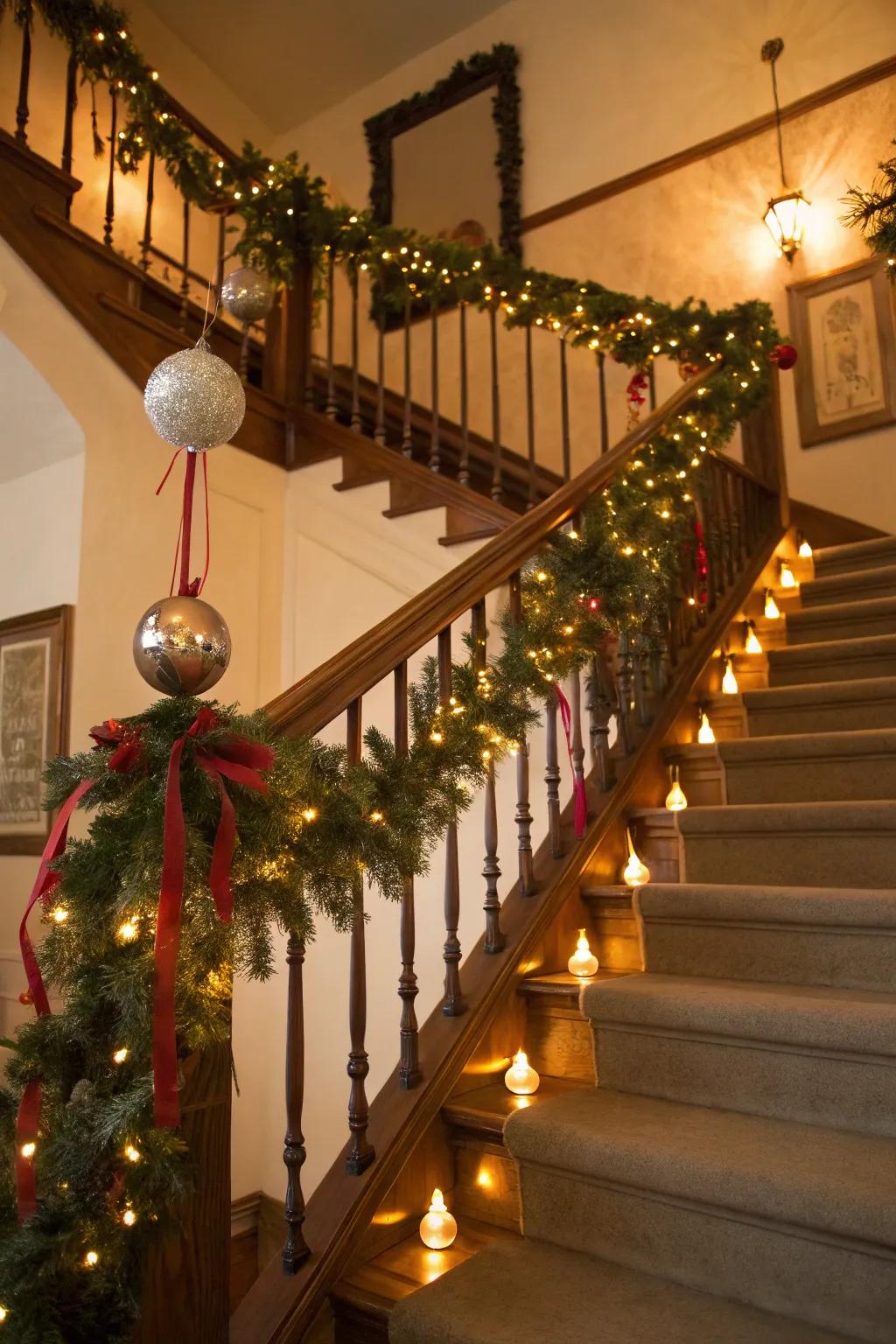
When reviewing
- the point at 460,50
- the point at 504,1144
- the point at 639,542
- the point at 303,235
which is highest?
the point at 460,50

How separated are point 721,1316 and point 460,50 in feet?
23.2

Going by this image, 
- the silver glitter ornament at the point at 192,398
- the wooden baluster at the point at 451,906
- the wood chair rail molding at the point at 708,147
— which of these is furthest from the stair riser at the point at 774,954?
the wood chair rail molding at the point at 708,147

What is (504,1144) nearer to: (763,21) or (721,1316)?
(721,1316)

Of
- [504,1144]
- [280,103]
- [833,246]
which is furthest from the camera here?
[280,103]

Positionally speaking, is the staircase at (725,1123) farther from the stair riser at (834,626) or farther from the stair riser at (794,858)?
the stair riser at (834,626)

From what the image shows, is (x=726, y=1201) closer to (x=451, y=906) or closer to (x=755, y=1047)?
(x=755, y=1047)

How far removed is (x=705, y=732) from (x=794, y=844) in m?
0.72

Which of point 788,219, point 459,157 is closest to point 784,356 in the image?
point 788,219

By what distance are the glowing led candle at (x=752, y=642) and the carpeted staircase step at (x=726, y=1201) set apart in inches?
75.3

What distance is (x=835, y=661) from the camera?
289 centimetres

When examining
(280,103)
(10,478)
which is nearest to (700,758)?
(10,478)

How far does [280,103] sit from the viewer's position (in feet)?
22.2

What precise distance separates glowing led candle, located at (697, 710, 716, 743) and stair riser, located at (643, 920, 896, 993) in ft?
→ 3.04

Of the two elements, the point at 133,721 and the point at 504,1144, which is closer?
the point at 133,721
